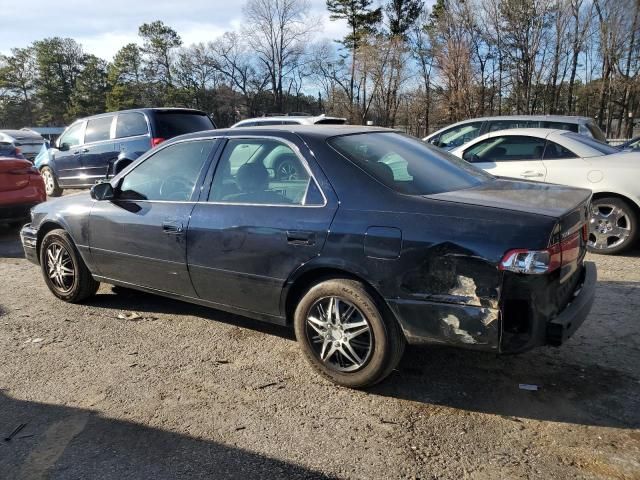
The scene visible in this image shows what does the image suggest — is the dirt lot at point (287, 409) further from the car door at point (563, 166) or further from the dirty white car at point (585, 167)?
the car door at point (563, 166)

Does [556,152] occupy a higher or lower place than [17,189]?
higher

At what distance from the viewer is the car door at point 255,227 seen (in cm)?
320

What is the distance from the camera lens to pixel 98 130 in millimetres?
10266

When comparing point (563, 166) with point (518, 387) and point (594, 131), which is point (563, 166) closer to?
point (594, 131)

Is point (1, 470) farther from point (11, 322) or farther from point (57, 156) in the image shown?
point (57, 156)

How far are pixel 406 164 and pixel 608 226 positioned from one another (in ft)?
12.4

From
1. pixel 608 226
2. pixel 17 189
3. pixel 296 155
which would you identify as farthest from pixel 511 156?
pixel 17 189

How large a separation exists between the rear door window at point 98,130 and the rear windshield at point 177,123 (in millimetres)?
1403

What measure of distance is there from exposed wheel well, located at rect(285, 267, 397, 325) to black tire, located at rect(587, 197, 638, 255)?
3.98 m

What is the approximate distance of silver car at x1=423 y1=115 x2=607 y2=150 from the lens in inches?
299

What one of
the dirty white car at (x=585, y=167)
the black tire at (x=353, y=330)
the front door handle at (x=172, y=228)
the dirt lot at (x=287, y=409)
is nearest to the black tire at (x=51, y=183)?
the dirt lot at (x=287, y=409)

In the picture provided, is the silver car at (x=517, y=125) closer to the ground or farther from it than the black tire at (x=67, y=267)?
farther from it

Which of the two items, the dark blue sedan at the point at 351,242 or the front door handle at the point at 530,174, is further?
the front door handle at the point at 530,174

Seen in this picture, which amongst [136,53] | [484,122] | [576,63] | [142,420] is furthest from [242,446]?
[136,53]
